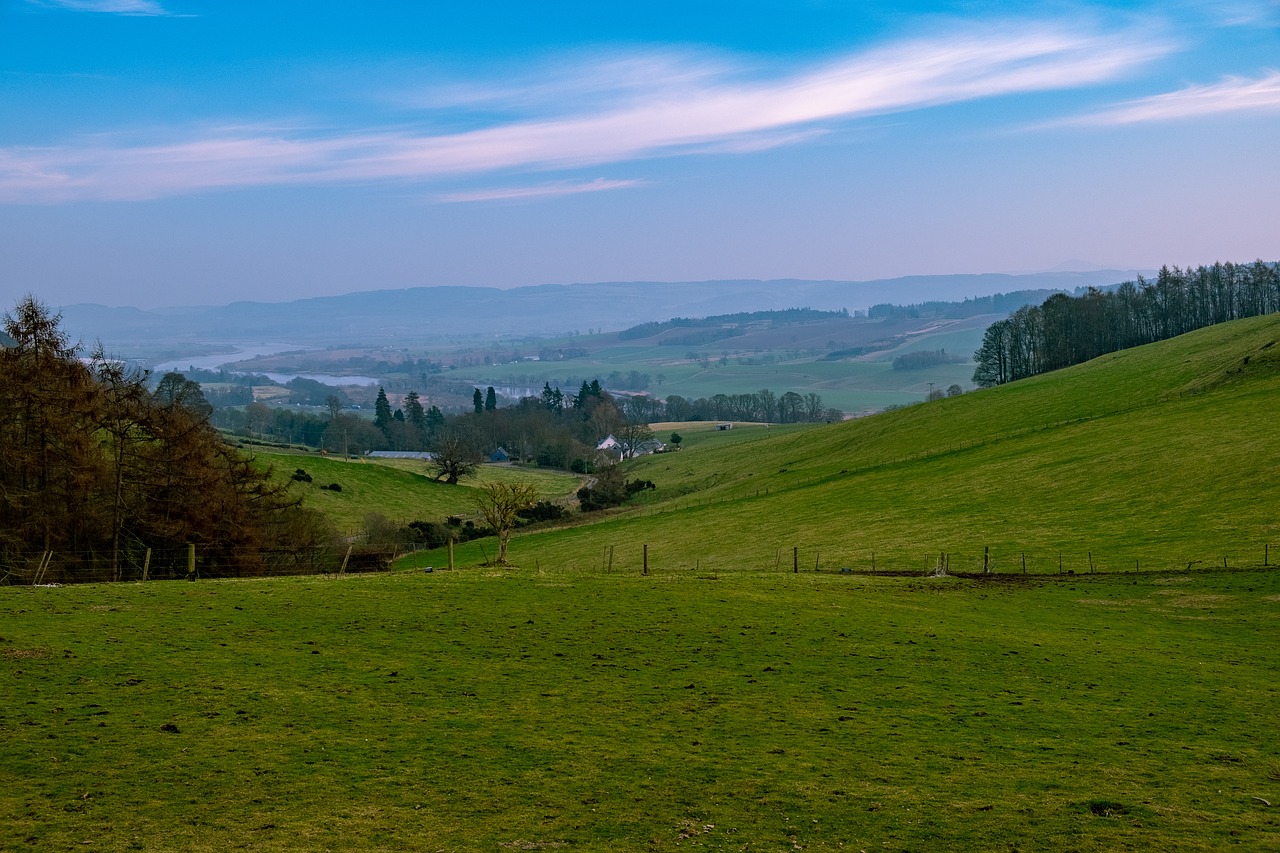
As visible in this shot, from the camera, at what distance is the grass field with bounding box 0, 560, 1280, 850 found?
1352 centimetres

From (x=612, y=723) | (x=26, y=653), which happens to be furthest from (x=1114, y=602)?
(x=26, y=653)

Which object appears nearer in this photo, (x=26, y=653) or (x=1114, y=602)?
(x=26, y=653)

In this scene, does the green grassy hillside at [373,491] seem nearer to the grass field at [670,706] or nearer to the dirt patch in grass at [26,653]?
the grass field at [670,706]

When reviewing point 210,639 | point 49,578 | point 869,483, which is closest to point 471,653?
point 210,639

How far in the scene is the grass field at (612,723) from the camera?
13523 millimetres

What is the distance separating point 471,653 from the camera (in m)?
23.2

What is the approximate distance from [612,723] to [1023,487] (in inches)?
1807

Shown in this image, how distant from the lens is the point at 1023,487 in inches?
2258

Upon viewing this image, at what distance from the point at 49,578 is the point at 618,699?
3118 centimetres

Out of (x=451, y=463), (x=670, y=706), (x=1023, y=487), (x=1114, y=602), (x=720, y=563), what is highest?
(x=451, y=463)

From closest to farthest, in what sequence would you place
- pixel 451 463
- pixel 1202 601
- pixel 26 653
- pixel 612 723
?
1. pixel 612 723
2. pixel 26 653
3. pixel 1202 601
4. pixel 451 463

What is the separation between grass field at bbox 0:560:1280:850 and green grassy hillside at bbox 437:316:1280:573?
15003 mm

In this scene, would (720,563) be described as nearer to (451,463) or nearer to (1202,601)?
(1202,601)

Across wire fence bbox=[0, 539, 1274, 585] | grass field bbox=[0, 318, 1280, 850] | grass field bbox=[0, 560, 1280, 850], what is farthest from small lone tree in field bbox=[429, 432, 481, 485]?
grass field bbox=[0, 560, 1280, 850]
